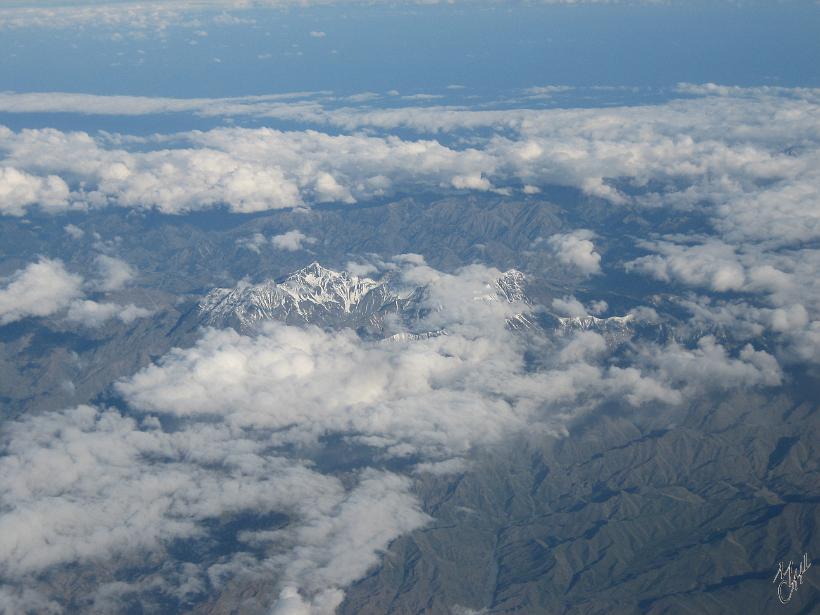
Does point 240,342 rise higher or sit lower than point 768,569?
higher

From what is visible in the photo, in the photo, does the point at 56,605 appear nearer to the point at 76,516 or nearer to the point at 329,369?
the point at 76,516

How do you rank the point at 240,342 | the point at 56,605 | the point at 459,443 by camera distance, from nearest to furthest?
the point at 56,605 < the point at 459,443 < the point at 240,342

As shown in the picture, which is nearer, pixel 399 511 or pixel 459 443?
pixel 399 511

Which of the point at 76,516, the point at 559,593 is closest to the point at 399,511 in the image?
the point at 559,593

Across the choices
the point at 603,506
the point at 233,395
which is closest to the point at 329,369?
the point at 233,395

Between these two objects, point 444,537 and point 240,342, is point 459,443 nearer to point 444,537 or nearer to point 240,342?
point 444,537

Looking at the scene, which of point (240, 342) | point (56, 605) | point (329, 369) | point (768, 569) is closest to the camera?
point (56, 605)
